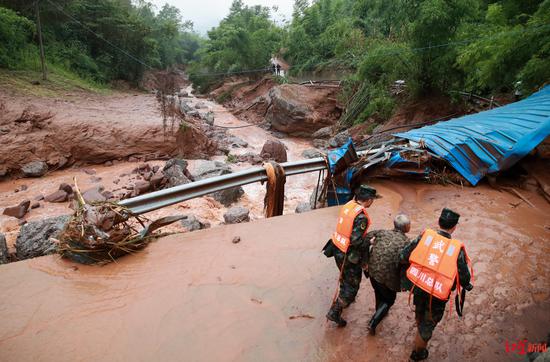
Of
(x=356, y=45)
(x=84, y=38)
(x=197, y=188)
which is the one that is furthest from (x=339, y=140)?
(x=84, y=38)

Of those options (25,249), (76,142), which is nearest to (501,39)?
(25,249)

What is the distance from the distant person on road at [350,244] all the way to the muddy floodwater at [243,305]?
0.29m

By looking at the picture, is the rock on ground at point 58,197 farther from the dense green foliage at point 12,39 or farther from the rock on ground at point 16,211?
the dense green foliage at point 12,39

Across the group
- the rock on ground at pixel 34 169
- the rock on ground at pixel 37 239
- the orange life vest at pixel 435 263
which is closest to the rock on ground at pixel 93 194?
the rock on ground at pixel 34 169

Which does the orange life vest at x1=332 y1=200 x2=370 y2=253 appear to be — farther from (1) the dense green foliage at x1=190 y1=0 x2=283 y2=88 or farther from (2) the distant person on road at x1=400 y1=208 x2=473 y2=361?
(1) the dense green foliage at x1=190 y1=0 x2=283 y2=88

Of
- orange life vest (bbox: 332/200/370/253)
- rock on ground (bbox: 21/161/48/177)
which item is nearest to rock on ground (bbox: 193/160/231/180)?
rock on ground (bbox: 21/161/48/177)

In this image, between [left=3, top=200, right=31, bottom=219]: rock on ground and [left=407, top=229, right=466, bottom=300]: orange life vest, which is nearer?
[left=407, top=229, right=466, bottom=300]: orange life vest

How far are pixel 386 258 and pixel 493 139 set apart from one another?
4.60m

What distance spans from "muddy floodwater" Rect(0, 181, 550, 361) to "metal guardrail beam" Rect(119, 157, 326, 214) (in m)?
0.54

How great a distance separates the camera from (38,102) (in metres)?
11.7

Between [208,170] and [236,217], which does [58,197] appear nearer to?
[208,170]

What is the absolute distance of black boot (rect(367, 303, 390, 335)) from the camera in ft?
9.74

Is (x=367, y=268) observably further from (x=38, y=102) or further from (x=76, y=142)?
(x=38, y=102)

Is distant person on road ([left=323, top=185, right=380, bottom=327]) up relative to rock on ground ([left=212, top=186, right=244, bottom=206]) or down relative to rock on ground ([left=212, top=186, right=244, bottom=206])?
up
